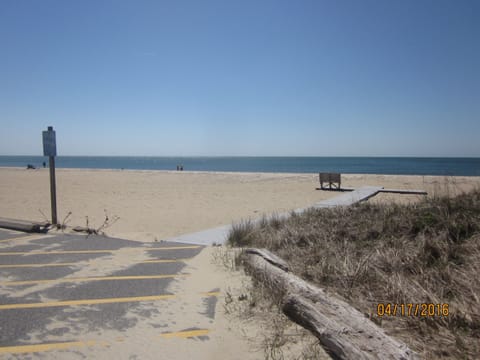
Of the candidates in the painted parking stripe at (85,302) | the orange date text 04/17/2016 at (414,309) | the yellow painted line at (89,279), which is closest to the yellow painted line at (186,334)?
the painted parking stripe at (85,302)

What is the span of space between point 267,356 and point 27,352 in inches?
77.6

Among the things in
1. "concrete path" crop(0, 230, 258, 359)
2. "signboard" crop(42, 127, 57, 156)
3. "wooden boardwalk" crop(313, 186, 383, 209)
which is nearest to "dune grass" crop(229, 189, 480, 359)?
"concrete path" crop(0, 230, 258, 359)

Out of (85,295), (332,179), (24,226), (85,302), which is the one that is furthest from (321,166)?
(85,302)

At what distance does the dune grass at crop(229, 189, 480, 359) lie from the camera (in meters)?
2.48

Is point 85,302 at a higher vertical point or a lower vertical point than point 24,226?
lower

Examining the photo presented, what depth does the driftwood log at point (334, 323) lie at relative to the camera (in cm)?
210

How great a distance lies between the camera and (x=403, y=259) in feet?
12.6

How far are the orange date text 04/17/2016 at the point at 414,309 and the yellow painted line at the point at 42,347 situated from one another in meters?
2.72

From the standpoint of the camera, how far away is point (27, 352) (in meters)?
2.34

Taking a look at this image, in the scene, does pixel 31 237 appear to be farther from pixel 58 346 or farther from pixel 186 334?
pixel 186 334

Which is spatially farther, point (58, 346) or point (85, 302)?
point (85, 302)

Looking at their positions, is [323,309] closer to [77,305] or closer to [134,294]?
[134,294]

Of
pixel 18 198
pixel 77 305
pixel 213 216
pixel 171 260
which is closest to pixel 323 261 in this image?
pixel 171 260

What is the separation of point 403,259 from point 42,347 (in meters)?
4.15
